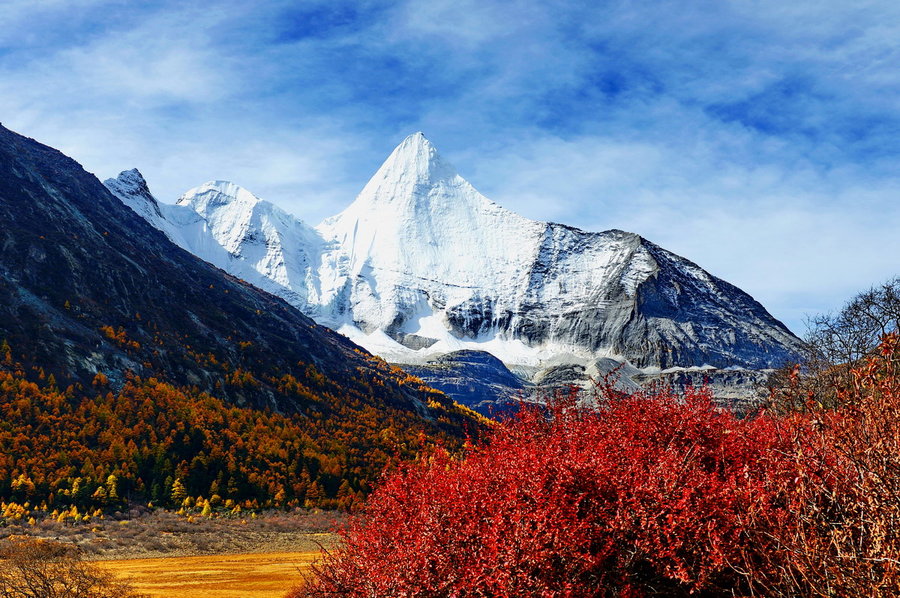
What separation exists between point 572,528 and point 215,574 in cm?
2903

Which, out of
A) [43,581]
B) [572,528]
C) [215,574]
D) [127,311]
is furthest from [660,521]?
[127,311]

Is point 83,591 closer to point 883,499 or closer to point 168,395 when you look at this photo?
point 883,499

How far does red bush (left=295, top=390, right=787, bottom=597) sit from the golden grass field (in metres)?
13.5

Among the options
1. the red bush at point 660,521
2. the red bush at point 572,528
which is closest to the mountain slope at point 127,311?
the red bush at point 572,528

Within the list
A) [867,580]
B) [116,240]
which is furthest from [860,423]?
[116,240]

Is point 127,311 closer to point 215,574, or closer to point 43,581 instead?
point 215,574

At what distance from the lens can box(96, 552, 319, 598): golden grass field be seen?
94.8ft

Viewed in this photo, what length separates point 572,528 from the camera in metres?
11.5

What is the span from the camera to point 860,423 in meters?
10.1

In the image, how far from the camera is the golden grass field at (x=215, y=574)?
94.8 ft

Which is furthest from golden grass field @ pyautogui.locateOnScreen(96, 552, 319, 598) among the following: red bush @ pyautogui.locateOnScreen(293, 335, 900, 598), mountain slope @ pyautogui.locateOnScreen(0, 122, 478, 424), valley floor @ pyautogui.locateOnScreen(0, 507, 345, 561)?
mountain slope @ pyautogui.locateOnScreen(0, 122, 478, 424)

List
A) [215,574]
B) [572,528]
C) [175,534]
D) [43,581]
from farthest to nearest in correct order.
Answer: [175,534], [215,574], [43,581], [572,528]

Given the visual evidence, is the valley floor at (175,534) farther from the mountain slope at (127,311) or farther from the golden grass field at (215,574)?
the mountain slope at (127,311)

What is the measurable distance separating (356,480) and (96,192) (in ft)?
352
